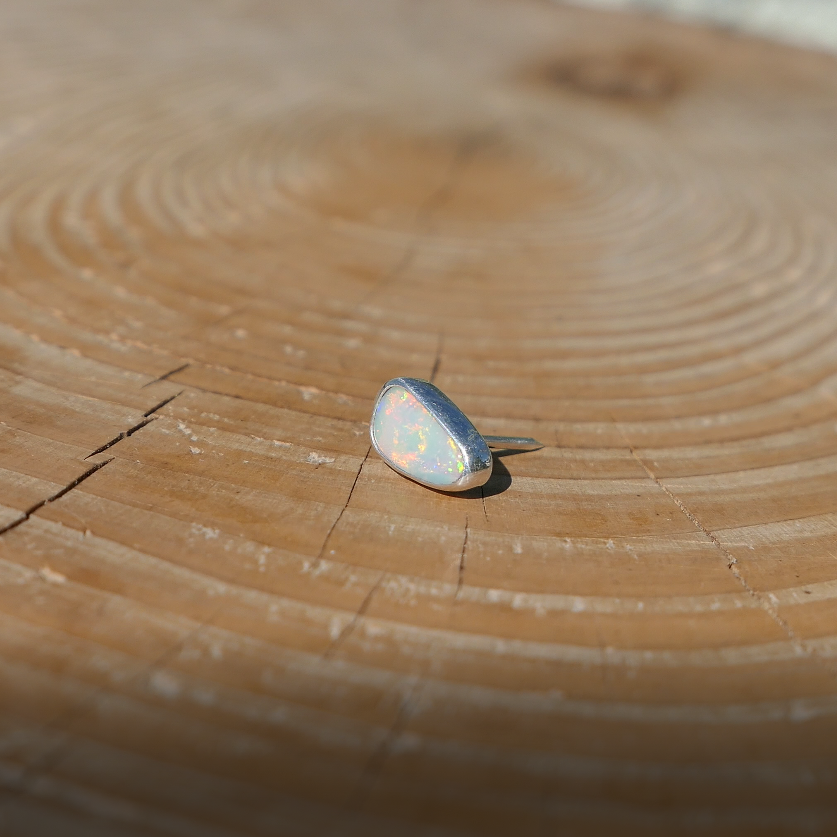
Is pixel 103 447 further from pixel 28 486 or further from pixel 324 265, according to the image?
pixel 324 265

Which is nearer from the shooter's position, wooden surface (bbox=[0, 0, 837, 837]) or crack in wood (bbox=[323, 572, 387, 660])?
wooden surface (bbox=[0, 0, 837, 837])

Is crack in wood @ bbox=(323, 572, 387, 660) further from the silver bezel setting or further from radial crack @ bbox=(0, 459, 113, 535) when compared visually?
radial crack @ bbox=(0, 459, 113, 535)

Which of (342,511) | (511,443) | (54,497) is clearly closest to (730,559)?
(511,443)

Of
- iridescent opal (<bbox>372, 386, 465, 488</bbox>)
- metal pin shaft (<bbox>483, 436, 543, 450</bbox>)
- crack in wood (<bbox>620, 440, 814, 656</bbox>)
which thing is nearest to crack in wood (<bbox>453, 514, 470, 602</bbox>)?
iridescent opal (<bbox>372, 386, 465, 488</bbox>)

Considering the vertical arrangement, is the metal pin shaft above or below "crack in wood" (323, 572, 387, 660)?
above

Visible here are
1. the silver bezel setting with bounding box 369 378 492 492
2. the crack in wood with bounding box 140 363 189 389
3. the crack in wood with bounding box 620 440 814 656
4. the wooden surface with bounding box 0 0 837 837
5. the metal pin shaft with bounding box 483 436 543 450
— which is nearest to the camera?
the wooden surface with bounding box 0 0 837 837

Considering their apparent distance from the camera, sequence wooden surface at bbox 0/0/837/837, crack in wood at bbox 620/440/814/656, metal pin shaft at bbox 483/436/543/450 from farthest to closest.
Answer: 1. metal pin shaft at bbox 483/436/543/450
2. crack in wood at bbox 620/440/814/656
3. wooden surface at bbox 0/0/837/837

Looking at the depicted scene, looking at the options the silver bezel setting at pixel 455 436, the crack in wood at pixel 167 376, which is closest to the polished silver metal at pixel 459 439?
the silver bezel setting at pixel 455 436

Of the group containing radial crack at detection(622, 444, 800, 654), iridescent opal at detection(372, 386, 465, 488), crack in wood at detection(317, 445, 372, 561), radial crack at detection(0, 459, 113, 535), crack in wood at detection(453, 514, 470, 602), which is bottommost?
radial crack at detection(0, 459, 113, 535)
